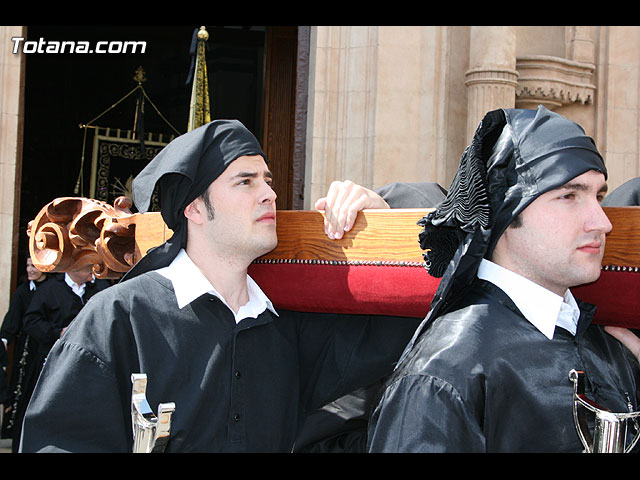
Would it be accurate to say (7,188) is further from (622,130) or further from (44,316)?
(622,130)

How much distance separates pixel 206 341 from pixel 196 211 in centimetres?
45

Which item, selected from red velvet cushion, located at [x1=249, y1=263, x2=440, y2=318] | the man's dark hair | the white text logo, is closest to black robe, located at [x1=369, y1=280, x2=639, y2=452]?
red velvet cushion, located at [x1=249, y1=263, x2=440, y2=318]

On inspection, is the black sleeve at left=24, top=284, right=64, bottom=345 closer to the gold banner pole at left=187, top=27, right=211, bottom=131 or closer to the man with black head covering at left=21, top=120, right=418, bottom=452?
the gold banner pole at left=187, top=27, right=211, bottom=131

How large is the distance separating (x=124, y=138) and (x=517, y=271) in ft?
27.2

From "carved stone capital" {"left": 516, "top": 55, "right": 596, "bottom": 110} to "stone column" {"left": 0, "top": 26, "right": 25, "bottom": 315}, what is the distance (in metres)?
3.87

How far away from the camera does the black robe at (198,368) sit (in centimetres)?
229

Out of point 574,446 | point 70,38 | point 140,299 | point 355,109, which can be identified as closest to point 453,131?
point 355,109

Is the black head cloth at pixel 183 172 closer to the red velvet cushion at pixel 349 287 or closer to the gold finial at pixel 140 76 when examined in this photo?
the red velvet cushion at pixel 349 287

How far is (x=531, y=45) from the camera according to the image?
22.4 feet

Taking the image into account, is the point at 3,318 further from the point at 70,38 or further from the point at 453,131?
the point at 70,38

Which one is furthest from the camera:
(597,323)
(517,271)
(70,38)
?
(70,38)

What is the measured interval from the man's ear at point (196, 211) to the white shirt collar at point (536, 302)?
1008 millimetres

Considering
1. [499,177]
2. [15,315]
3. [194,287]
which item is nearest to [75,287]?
[15,315]

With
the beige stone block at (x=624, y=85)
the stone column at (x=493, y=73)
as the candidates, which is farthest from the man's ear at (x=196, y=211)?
the beige stone block at (x=624, y=85)
